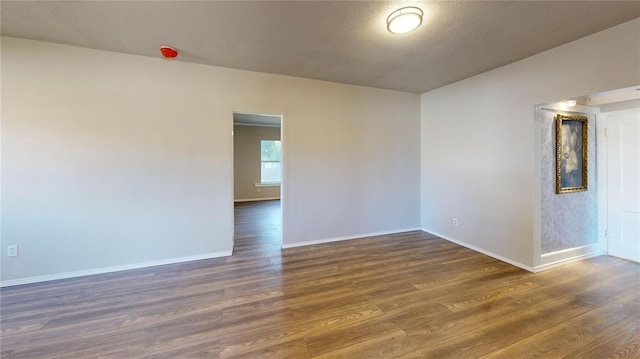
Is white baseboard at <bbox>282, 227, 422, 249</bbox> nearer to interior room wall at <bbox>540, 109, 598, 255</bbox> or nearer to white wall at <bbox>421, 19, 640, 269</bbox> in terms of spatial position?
white wall at <bbox>421, 19, 640, 269</bbox>

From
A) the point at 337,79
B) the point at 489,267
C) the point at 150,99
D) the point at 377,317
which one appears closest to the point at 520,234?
the point at 489,267

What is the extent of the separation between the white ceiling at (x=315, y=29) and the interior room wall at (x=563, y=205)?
1.11 m

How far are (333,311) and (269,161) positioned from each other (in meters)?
7.04

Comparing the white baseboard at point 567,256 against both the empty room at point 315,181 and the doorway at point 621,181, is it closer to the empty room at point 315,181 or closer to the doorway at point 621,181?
the empty room at point 315,181

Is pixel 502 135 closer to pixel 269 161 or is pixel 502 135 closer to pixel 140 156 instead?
pixel 140 156

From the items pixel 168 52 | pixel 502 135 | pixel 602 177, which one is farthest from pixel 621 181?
pixel 168 52

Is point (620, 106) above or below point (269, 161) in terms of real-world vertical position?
above

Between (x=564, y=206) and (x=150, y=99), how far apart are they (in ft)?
17.8

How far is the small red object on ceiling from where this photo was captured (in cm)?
270

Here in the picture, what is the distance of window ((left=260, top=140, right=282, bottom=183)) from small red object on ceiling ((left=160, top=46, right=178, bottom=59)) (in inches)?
220

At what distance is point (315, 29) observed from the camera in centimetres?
235

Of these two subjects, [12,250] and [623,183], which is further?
[623,183]

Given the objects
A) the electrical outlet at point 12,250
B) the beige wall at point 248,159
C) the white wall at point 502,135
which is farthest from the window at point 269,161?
the electrical outlet at point 12,250

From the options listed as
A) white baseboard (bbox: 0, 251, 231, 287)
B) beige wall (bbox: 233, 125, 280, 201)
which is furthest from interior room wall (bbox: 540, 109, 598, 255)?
beige wall (bbox: 233, 125, 280, 201)
